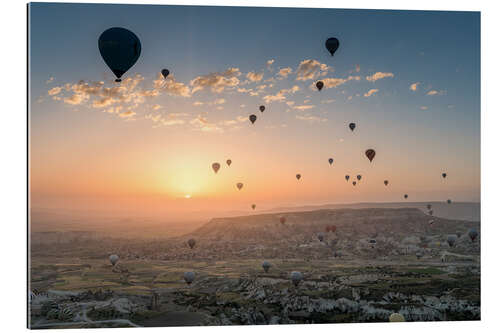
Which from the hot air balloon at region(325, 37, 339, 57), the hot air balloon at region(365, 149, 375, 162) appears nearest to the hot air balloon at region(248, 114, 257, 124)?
the hot air balloon at region(325, 37, 339, 57)

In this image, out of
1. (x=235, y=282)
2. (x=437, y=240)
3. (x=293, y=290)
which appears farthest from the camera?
(x=437, y=240)

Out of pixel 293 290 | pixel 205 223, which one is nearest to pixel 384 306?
pixel 293 290

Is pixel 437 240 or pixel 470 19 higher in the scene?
pixel 470 19

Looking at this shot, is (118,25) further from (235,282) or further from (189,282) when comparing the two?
(189,282)

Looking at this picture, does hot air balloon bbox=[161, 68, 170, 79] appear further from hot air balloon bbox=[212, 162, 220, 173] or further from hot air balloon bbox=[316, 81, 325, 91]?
hot air balloon bbox=[316, 81, 325, 91]

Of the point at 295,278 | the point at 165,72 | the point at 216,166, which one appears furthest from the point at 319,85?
the point at 295,278

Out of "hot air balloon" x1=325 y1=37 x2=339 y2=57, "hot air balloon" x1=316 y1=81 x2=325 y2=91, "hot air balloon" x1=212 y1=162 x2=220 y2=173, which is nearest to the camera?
"hot air balloon" x1=325 y1=37 x2=339 y2=57
